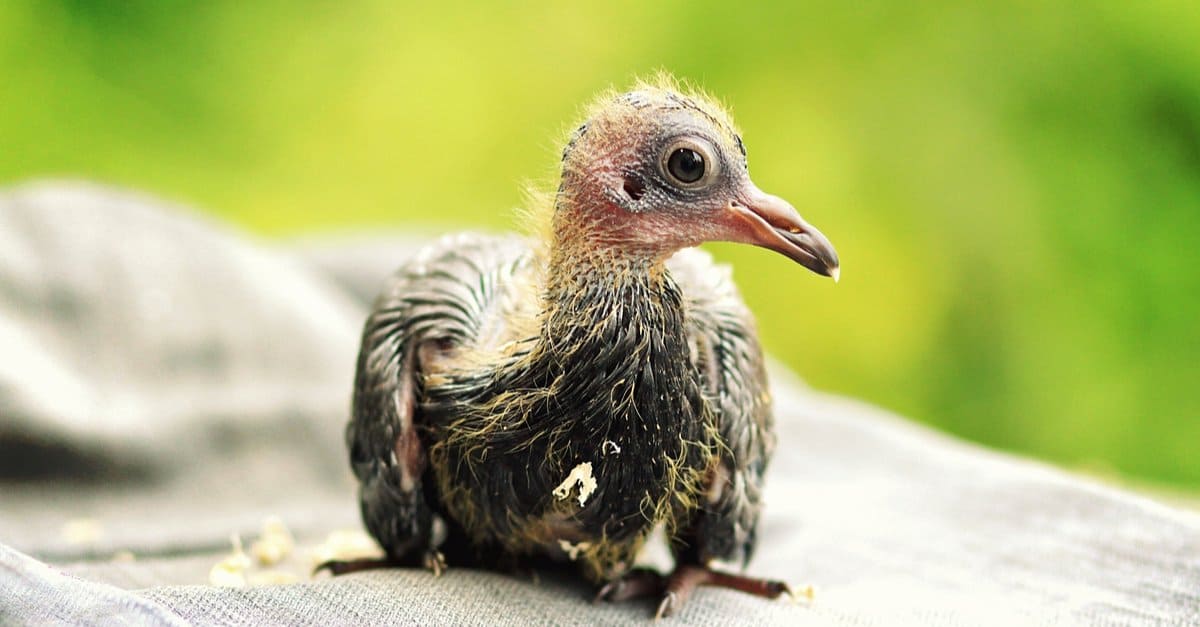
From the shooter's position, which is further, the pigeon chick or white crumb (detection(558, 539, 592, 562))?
white crumb (detection(558, 539, 592, 562))

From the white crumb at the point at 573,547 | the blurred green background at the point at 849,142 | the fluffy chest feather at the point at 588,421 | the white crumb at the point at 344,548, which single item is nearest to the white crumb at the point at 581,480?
the fluffy chest feather at the point at 588,421

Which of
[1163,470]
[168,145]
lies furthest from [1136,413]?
[168,145]

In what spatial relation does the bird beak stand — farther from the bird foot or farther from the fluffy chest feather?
the bird foot

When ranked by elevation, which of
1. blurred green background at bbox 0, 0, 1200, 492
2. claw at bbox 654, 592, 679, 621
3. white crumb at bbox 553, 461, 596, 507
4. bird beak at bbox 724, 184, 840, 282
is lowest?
claw at bbox 654, 592, 679, 621

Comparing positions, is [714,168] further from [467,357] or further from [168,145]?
[168,145]

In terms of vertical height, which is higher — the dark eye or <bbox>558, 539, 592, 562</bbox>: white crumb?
the dark eye

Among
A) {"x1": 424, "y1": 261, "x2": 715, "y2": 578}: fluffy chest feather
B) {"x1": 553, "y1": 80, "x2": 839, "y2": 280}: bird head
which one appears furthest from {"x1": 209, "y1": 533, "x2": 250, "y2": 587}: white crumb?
{"x1": 553, "y1": 80, "x2": 839, "y2": 280}: bird head

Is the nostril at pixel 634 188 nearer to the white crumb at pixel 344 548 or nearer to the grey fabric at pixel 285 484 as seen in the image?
the grey fabric at pixel 285 484

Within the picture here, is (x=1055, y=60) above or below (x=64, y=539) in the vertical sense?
above
